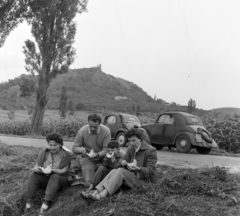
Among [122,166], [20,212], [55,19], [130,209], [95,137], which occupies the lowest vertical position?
[20,212]

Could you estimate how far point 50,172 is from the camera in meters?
5.75

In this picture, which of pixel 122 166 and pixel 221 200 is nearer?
pixel 221 200

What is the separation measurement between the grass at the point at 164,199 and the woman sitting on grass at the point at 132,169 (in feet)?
0.42

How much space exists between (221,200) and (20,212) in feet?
11.4

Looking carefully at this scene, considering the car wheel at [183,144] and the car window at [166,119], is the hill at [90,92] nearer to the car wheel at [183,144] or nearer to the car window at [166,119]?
the car window at [166,119]

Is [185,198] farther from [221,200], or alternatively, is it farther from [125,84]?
[125,84]

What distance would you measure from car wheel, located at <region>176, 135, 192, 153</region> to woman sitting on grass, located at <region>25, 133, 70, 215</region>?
24.2ft

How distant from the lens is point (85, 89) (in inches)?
3327

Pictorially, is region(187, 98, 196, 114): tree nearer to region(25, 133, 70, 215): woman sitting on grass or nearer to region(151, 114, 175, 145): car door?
region(151, 114, 175, 145): car door

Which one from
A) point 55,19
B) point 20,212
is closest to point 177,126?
point 20,212

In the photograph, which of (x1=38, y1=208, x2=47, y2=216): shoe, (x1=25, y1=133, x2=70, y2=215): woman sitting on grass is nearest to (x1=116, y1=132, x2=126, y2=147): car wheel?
(x1=25, y1=133, x2=70, y2=215): woman sitting on grass

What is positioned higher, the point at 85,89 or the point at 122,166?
the point at 85,89

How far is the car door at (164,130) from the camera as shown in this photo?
13.1 metres

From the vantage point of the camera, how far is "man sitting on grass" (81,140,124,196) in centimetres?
533
